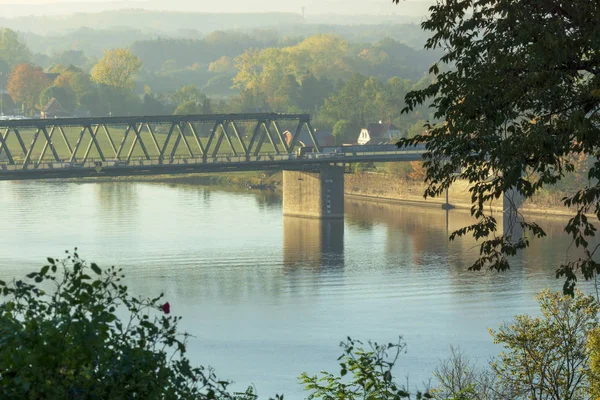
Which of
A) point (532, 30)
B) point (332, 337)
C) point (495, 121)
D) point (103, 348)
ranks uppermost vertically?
point (532, 30)

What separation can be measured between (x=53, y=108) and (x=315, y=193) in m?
79.0

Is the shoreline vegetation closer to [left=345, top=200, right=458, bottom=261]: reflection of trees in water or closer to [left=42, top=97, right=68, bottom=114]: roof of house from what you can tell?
[left=345, top=200, right=458, bottom=261]: reflection of trees in water

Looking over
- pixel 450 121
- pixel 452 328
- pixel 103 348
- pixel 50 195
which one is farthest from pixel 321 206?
pixel 103 348

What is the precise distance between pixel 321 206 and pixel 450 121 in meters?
80.6

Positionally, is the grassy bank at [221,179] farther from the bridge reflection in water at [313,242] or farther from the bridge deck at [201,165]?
the bridge reflection in water at [313,242]

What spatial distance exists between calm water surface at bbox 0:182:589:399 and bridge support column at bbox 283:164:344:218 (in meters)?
1.71

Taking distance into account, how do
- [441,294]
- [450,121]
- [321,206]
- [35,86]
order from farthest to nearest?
[35,86]
[321,206]
[441,294]
[450,121]

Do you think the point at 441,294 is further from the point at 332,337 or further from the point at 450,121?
the point at 450,121

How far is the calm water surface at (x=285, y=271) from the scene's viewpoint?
44.9 meters

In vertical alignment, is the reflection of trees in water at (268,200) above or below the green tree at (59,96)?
below

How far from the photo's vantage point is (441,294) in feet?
189

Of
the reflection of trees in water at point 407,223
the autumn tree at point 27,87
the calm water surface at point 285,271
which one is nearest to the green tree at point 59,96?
the autumn tree at point 27,87

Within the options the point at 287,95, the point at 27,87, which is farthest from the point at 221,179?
the point at 27,87

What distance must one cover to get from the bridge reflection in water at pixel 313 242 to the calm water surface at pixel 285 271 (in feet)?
0.42
